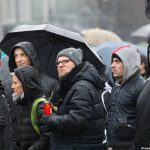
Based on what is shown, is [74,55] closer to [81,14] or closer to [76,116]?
[76,116]

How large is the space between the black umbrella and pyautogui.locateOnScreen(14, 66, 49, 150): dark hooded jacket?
0.97 meters

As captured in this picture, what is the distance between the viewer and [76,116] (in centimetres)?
881

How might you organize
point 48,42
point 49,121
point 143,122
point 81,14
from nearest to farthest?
point 143,122, point 49,121, point 48,42, point 81,14

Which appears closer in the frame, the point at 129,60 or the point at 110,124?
the point at 110,124

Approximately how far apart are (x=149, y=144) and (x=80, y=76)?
2.01m

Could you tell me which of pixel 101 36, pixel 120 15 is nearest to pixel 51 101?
pixel 101 36

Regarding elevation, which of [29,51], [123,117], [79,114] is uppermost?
[29,51]

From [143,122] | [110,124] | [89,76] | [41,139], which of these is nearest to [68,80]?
[89,76]

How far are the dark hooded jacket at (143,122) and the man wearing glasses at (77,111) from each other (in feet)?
4.65

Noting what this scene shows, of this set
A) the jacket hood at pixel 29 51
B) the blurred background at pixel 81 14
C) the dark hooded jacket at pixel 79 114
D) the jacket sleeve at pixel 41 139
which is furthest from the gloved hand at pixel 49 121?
the blurred background at pixel 81 14

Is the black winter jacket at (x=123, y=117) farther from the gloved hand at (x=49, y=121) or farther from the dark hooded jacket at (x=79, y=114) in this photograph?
the gloved hand at (x=49, y=121)

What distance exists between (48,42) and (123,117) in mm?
1652

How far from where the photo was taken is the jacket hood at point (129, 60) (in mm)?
9820

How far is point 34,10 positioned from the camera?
175 ft
